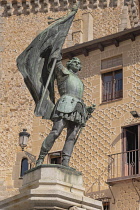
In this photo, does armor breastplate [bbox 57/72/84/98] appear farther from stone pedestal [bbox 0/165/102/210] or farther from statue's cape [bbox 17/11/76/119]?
stone pedestal [bbox 0/165/102/210]

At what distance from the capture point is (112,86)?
22656 mm

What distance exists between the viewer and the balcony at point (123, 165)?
20.3 m

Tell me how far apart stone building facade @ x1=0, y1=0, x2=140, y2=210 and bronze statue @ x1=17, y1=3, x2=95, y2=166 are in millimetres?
9686

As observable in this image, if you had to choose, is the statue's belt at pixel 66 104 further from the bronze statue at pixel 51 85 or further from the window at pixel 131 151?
the window at pixel 131 151

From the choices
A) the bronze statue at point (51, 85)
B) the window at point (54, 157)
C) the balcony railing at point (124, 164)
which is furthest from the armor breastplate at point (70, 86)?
the window at point (54, 157)

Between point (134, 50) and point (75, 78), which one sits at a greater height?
point (134, 50)

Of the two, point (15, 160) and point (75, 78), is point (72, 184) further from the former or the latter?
point (15, 160)

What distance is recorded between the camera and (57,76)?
1064 cm

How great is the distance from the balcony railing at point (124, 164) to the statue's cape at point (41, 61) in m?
10.0

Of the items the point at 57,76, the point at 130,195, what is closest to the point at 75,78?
the point at 57,76

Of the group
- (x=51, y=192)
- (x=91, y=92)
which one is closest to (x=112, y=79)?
(x=91, y=92)

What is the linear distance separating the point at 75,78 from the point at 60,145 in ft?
39.6

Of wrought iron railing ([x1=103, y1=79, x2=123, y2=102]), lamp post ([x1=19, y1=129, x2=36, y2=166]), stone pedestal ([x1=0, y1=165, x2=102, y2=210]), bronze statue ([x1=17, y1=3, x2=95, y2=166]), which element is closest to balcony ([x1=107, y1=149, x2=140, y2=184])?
wrought iron railing ([x1=103, y1=79, x2=123, y2=102])

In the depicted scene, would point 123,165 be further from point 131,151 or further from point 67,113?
point 67,113
